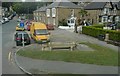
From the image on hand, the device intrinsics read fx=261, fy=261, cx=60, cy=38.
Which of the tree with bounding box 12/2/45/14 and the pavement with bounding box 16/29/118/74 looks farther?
the tree with bounding box 12/2/45/14

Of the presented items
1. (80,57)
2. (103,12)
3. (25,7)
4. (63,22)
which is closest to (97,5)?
(103,12)

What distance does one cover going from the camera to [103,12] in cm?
6372

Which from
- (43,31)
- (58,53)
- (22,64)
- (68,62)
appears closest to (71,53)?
(58,53)

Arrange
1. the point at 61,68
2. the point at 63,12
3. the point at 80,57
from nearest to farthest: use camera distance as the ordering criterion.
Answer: the point at 61,68, the point at 80,57, the point at 63,12

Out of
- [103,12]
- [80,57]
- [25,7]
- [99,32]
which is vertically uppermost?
[25,7]

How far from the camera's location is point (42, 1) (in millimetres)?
118938

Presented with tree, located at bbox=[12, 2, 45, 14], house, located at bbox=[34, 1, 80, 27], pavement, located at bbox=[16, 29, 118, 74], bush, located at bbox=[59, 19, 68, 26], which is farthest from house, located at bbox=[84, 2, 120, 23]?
pavement, located at bbox=[16, 29, 118, 74]

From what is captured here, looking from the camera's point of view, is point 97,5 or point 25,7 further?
point 25,7

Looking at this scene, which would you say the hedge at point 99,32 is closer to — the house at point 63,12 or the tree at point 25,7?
the house at point 63,12

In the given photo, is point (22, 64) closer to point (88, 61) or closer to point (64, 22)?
point (88, 61)

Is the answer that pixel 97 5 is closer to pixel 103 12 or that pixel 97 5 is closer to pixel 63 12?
pixel 103 12

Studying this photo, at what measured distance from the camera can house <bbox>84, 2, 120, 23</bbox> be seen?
63625mm

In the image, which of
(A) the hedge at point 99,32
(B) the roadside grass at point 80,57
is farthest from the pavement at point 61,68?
(A) the hedge at point 99,32

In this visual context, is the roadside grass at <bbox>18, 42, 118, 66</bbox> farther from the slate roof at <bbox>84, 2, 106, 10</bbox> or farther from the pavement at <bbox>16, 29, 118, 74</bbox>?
the slate roof at <bbox>84, 2, 106, 10</bbox>
